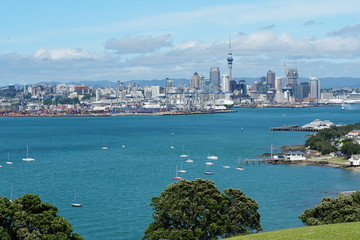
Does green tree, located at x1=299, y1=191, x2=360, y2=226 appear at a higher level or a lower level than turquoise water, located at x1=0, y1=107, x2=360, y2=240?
higher

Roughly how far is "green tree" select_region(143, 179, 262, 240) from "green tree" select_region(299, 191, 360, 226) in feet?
5.24

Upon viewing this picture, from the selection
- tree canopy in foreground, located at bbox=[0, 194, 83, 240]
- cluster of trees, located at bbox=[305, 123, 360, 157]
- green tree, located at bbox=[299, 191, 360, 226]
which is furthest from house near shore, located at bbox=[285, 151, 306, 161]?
tree canopy in foreground, located at bbox=[0, 194, 83, 240]

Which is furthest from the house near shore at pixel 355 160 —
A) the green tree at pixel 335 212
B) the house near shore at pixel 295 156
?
the green tree at pixel 335 212

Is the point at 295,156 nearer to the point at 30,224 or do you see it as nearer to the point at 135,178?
the point at 135,178

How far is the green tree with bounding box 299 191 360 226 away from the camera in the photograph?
46.2 ft

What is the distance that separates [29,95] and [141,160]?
146 metres

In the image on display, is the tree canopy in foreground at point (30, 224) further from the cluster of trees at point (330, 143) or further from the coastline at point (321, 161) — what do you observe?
the cluster of trees at point (330, 143)

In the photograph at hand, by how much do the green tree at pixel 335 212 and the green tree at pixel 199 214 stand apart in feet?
5.24

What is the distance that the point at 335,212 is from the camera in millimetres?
14352

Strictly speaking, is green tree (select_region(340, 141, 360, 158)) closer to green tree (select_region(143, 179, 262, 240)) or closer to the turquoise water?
the turquoise water

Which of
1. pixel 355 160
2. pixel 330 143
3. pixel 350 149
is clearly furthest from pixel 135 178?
pixel 330 143

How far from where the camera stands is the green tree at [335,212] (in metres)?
14.1

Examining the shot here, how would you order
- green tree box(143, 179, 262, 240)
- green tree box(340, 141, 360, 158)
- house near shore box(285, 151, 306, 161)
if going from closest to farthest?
green tree box(143, 179, 262, 240) < green tree box(340, 141, 360, 158) < house near shore box(285, 151, 306, 161)

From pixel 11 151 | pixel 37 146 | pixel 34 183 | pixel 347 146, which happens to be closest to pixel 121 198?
pixel 34 183
